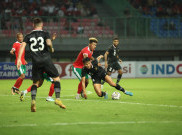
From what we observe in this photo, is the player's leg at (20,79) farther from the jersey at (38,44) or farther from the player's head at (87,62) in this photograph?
the jersey at (38,44)

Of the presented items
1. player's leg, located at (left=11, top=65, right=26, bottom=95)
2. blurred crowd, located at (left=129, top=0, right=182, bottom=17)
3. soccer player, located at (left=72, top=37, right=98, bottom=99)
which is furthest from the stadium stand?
soccer player, located at (left=72, top=37, right=98, bottom=99)

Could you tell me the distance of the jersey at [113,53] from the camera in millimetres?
18594

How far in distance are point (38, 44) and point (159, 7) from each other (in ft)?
86.8

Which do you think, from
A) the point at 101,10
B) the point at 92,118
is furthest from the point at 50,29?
the point at 92,118

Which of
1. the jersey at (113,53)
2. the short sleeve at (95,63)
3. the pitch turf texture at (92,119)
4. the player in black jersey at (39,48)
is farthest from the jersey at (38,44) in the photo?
the jersey at (113,53)

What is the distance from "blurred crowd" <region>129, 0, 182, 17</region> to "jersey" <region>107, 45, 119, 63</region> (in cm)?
1580

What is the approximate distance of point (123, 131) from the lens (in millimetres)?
6797

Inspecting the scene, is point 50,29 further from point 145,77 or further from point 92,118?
point 92,118

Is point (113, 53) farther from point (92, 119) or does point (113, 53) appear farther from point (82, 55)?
point (92, 119)

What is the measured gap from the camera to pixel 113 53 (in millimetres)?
18641

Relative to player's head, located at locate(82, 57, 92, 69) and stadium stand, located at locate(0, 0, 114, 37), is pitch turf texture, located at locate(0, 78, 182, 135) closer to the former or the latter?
player's head, located at locate(82, 57, 92, 69)

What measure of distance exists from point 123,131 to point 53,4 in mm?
27089

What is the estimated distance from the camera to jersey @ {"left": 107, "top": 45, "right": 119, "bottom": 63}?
61.0 feet

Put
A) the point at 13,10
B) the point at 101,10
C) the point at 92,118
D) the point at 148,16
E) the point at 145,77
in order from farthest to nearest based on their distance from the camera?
the point at 101,10, the point at 148,16, the point at 13,10, the point at 145,77, the point at 92,118
